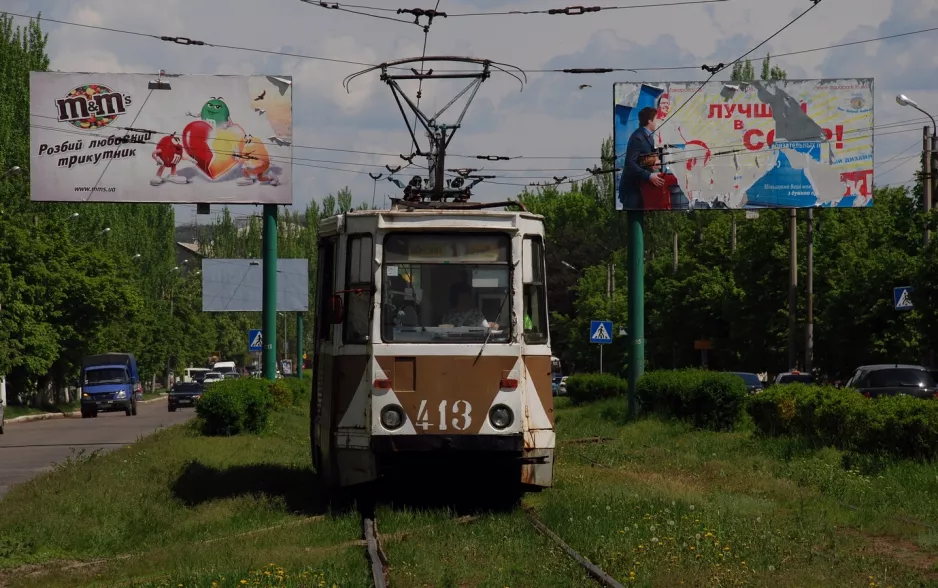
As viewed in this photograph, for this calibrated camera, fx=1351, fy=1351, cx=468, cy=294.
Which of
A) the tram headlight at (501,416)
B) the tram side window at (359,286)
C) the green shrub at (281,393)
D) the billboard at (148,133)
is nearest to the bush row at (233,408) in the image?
the green shrub at (281,393)

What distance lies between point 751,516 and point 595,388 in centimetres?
3058

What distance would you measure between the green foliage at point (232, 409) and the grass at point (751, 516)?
317 inches

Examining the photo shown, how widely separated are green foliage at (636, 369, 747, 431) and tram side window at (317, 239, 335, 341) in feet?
39.8

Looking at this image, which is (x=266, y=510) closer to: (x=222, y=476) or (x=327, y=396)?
(x=327, y=396)

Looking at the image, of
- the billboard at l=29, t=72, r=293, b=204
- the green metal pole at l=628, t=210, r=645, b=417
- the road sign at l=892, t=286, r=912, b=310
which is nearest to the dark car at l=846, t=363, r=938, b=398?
the road sign at l=892, t=286, r=912, b=310

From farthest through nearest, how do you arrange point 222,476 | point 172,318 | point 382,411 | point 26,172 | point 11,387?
point 172,318 → point 11,387 → point 26,172 → point 222,476 → point 382,411

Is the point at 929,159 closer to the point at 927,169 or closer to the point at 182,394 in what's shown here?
the point at 927,169

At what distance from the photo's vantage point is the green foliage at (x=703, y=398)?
82.9ft

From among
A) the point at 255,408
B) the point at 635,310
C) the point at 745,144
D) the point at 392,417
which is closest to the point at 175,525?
the point at 392,417

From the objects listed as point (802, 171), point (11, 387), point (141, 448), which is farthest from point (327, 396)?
point (11, 387)

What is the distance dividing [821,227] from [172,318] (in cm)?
4915

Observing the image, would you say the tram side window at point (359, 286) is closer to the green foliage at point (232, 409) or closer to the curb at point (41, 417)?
the green foliage at point (232, 409)

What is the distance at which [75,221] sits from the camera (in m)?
62.4

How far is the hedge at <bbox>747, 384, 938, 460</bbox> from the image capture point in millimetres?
16219
